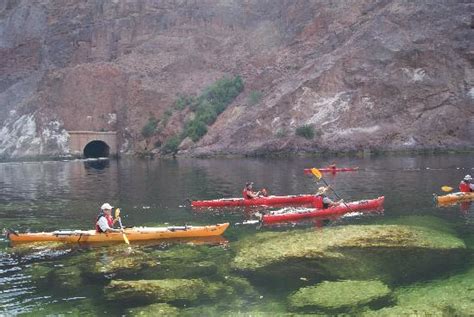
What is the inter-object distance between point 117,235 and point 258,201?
14.2 m

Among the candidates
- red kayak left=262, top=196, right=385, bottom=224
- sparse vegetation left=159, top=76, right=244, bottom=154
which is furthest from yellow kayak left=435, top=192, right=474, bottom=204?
sparse vegetation left=159, top=76, right=244, bottom=154

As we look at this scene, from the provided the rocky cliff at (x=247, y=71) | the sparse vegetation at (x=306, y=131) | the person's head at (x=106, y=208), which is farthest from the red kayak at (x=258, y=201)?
the sparse vegetation at (x=306, y=131)

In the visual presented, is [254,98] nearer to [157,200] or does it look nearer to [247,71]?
[247,71]

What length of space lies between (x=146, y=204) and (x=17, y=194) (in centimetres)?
1800

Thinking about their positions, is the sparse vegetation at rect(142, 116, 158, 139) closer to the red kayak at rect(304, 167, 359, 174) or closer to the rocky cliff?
the rocky cliff

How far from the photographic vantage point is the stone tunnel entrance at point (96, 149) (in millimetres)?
126581

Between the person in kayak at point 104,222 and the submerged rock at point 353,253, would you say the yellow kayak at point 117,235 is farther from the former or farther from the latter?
the submerged rock at point 353,253

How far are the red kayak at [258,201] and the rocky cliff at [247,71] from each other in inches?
1920

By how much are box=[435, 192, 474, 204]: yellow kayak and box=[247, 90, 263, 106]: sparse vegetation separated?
6921 centimetres

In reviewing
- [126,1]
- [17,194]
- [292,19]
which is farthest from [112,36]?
[17,194]

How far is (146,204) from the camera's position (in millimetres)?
42125

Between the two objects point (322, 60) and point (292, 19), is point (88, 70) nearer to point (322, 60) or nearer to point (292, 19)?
point (292, 19)

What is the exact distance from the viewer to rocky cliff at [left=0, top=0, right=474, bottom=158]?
90244 millimetres

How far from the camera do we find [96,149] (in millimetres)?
129125
